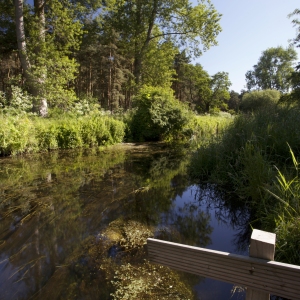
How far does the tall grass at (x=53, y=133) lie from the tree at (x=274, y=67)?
47.6 m

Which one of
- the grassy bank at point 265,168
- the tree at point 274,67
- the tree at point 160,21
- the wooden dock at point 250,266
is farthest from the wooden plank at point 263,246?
the tree at point 274,67

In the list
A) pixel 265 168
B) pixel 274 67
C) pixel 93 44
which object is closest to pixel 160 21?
pixel 93 44

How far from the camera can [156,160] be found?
9961 mm

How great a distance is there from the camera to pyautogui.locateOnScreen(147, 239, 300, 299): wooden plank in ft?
3.89

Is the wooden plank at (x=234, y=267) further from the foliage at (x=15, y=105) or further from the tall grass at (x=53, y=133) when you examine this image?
the foliage at (x=15, y=105)

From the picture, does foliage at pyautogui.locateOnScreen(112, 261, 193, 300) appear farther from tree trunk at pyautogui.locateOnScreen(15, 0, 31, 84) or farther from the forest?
tree trunk at pyautogui.locateOnScreen(15, 0, 31, 84)

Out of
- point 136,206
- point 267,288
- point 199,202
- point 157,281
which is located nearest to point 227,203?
point 199,202

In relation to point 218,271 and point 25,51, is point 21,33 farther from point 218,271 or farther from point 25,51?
point 218,271

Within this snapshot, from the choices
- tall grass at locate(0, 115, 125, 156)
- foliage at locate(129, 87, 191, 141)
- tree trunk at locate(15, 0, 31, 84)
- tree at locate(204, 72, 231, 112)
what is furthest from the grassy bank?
tree at locate(204, 72, 231, 112)

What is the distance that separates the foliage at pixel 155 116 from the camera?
14.3 m

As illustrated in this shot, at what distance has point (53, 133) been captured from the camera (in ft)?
35.5

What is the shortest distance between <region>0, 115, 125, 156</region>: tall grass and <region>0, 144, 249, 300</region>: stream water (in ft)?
5.03

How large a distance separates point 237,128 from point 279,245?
4.58m

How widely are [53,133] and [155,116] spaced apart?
5.63 meters
